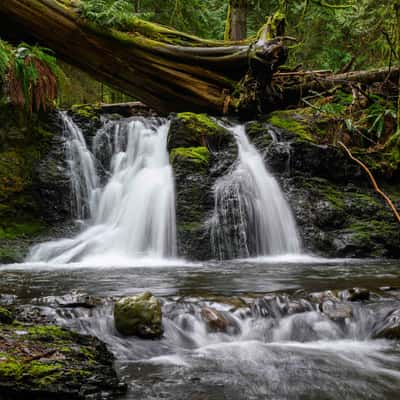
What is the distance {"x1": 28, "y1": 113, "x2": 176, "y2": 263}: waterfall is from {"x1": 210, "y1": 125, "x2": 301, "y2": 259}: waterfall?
0.85 meters

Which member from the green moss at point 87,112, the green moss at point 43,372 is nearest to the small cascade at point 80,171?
the green moss at point 87,112

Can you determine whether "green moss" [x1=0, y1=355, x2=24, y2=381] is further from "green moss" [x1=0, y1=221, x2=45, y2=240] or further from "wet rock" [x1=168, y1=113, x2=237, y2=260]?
"green moss" [x1=0, y1=221, x2=45, y2=240]

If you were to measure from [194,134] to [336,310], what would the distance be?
5.56 metres

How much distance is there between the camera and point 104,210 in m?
8.67

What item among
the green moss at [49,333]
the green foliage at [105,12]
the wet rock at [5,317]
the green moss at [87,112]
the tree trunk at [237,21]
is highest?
the tree trunk at [237,21]

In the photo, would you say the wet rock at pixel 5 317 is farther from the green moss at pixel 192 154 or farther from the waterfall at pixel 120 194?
the green moss at pixel 192 154

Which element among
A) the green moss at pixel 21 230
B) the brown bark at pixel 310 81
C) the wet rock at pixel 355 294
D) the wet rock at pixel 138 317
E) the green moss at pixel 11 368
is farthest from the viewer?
the brown bark at pixel 310 81

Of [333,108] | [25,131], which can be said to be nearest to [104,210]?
[25,131]

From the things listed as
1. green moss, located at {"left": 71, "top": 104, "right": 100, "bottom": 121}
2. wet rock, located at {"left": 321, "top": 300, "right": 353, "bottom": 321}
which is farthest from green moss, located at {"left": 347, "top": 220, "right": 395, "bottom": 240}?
green moss, located at {"left": 71, "top": 104, "right": 100, "bottom": 121}

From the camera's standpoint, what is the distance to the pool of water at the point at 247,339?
106 inches

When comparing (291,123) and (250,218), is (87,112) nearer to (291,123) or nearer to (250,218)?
(291,123)

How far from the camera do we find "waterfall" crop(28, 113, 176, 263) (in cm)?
756

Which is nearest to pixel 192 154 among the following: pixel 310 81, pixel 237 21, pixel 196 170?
pixel 196 170

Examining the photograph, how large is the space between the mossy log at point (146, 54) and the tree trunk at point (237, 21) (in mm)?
2374
